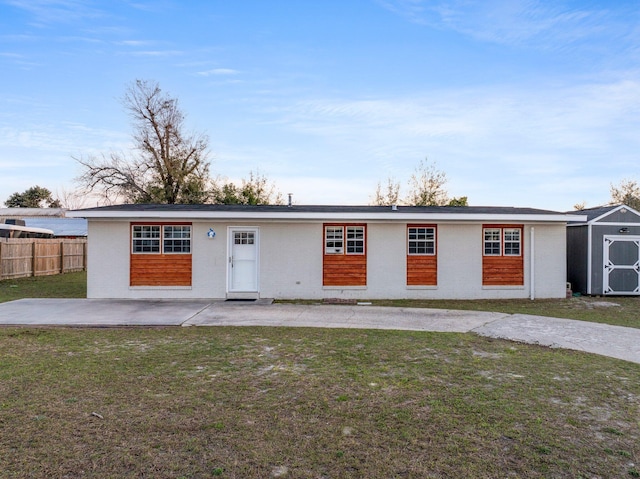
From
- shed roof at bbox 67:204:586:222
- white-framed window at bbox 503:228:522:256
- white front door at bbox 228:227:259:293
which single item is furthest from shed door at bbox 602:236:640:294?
white front door at bbox 228:227:259:293

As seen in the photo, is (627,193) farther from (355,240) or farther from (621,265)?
(355,240)

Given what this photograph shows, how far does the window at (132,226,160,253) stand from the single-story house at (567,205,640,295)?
13.3 metres

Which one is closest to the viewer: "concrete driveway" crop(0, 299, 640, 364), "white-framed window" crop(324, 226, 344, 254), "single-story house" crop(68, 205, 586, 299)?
"concrete driveway" crop(0, 299, 640, 364)

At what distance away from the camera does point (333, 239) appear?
12516 millimetres

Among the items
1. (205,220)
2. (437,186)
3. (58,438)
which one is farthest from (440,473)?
(437,186)

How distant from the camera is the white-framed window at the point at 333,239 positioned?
12477mm

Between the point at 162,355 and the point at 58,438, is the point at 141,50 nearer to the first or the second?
the point at 162,355

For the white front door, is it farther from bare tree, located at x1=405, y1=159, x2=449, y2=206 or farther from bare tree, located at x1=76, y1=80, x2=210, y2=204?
bare tree, located at x1=405, y1=159, x2=449, y2=206

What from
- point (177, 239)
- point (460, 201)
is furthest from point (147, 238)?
point (460, 201)

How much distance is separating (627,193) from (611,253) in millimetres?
23089

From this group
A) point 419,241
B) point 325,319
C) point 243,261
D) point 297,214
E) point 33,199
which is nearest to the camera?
point 325,319

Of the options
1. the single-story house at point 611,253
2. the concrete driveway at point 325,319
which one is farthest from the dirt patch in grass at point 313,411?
the single-story house at point 611,253

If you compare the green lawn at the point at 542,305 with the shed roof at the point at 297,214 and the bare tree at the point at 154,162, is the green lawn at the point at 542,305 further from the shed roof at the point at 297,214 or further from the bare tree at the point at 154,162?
the bare tree at the point at 154,162

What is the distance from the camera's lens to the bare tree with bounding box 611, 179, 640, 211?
102ft
